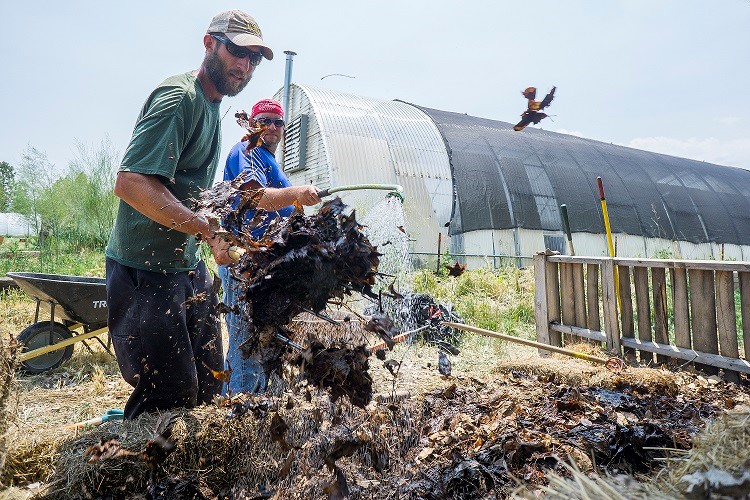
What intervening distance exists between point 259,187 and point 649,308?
173 inches

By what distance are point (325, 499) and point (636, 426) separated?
6.21 feet

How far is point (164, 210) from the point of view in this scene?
2.34 m

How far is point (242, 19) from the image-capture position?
2746mm

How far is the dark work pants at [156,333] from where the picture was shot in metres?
2.54

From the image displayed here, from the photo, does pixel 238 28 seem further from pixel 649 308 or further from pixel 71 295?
pixel 649 308

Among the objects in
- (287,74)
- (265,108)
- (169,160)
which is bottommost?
(169,160)

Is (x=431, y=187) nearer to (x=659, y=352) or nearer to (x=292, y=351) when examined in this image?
(x=659, y=352)

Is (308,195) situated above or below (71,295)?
above

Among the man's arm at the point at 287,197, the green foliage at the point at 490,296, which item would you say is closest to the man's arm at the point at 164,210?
the man's arm at the point at 287,197

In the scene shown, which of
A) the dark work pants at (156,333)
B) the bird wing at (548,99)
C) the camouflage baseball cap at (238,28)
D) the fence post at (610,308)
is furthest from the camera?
the fence post at (610,308)

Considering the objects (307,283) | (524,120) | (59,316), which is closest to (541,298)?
(524,120)

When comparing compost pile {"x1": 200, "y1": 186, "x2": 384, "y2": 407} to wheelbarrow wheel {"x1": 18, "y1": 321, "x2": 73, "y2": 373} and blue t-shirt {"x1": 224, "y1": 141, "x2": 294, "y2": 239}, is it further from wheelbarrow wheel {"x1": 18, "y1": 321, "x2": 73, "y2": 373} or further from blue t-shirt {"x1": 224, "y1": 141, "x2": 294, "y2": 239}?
wheelbarrow wheel {"x1": 18, "y1": 321, "x2": 73, "y2": 373}

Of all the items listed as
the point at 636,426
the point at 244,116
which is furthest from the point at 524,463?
the point at 244,116

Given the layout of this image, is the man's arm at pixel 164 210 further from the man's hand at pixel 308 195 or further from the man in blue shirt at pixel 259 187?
the man's hand at pixel 308 195
